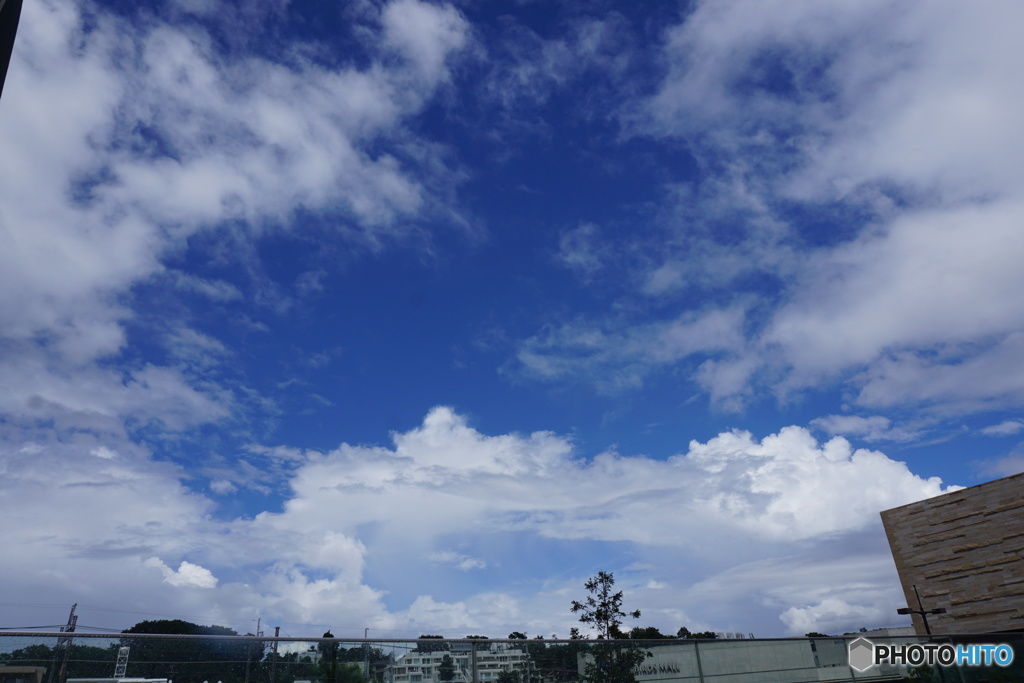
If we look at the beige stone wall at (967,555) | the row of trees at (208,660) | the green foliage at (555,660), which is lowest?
the green foliage at (555,660)

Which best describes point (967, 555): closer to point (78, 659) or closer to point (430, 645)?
point (430, 645)

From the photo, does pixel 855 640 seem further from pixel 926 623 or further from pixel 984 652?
pixel 926 623

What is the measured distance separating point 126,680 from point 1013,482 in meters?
44.0

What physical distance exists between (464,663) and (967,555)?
3928 cm

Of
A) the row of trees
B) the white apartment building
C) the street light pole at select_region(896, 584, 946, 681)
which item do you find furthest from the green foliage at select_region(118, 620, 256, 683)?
the street light pole at select_region(896, 584, 946, 681)

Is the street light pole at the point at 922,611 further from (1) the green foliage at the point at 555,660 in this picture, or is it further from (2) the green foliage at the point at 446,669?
(2) the green foliage at the point at 446,669

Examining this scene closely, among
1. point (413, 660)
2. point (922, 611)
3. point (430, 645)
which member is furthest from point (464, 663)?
point (922, 611)

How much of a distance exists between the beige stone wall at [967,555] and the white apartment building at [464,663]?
36.9 meters

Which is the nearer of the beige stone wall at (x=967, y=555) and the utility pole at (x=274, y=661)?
the utility pole at (x=274, y=661)

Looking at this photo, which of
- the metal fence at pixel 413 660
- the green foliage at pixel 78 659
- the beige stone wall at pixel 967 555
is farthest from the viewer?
the beige stone wall at pixel 967 555

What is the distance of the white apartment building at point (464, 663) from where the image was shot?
420 inches

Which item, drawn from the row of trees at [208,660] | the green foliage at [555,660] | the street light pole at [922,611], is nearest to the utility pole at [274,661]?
the row of trees at [208,660]

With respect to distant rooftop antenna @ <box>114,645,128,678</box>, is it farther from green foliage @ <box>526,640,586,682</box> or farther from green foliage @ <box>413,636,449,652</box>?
green foliage @ <box>526,640,586,682</box>

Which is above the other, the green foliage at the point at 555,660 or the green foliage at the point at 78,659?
the green foliage at the point at 78,659
